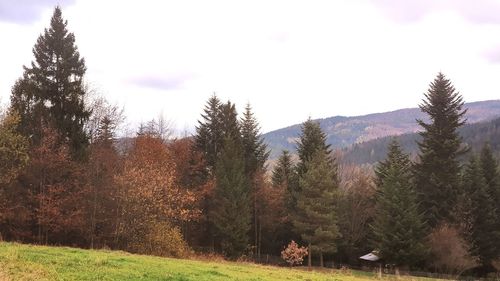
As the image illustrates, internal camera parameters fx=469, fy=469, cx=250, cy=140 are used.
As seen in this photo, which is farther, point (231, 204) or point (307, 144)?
point (307, 144)

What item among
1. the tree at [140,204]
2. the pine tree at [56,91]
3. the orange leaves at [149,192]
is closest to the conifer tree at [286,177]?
the orange leaves at [149,192]

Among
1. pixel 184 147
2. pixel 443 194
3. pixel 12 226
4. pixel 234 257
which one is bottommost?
pixel 234 257

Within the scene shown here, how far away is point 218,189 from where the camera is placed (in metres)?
52.9

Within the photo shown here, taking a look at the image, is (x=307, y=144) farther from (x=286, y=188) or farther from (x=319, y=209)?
(x=319, y=209)

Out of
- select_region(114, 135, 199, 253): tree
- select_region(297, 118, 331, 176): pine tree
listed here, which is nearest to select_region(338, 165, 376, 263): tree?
select_region(297, 118, 331, 176): pine tree

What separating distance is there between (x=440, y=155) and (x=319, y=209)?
→ 16.2 metres

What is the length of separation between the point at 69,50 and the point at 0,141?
40.6 feet

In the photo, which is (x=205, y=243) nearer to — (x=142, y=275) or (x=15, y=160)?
(x=15, y=160)

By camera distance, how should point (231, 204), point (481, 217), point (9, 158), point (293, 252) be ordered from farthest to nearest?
point (231, 204) < point (481, 217) < point (293, 252) < point (9, 158)

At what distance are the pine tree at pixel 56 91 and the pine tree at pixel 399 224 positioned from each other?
3091 centimetres

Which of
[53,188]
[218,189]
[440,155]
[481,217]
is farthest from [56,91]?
[481,217]

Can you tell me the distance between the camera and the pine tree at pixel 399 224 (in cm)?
4762

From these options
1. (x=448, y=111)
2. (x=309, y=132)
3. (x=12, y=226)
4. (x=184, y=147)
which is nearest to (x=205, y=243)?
(x=184, y=147)

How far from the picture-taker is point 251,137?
61.2 metres
